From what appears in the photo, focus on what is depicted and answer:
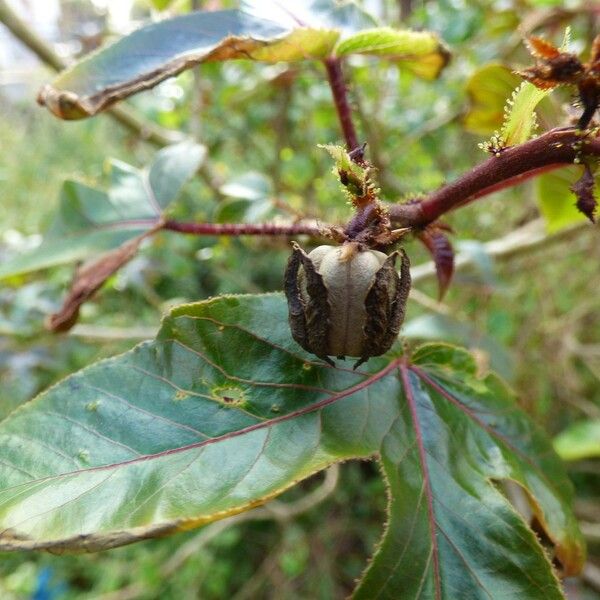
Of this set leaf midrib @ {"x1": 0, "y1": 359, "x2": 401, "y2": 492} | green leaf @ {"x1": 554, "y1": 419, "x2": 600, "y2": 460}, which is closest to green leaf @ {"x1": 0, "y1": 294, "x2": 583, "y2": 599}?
leaf midrib @ {"x1": 0, "y1": 359, "x2": 401, "y2": 492}

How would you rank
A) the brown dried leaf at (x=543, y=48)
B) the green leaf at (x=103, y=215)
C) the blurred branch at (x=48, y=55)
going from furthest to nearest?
the blurred branch at (x=48, y=55) → the green leaf at (x=103, y=215) → the brown dried leaf at (x=543, y=48)

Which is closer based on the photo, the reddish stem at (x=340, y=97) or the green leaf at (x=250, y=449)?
the green leaf at (x=250, y=449)

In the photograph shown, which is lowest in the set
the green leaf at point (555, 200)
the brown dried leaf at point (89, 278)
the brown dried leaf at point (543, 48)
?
the green leaf at point (555, 200)

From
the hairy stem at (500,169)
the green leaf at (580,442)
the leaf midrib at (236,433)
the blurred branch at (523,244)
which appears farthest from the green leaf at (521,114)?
the green leaf at (580,442)

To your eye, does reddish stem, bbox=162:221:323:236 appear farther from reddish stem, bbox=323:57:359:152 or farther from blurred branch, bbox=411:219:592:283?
blurred branch, bbox=411:219:592:283

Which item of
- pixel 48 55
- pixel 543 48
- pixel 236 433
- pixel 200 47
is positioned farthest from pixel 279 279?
pixel 543 48

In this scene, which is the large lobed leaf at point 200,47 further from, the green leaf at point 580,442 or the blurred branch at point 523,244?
the green leaf at point 580,442
